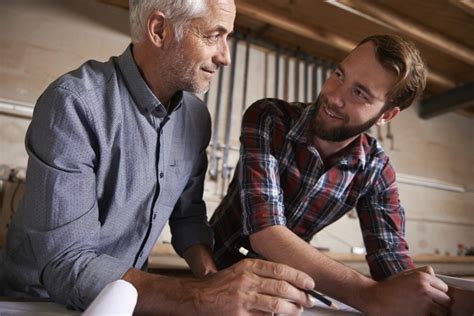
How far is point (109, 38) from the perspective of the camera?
2465 mm

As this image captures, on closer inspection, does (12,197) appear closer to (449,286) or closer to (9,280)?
(9,280)

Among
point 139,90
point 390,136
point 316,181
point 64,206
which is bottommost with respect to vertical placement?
point 64,206

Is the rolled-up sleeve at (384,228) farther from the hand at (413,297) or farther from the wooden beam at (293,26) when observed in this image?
the wooden beam at (293,26)

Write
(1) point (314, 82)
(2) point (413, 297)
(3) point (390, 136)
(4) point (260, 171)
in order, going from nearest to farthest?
(2) point (413, 297), (4) point (260, 171), (1) point (314, 82), (3) point (390, 136)

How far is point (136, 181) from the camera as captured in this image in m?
→ 0.99

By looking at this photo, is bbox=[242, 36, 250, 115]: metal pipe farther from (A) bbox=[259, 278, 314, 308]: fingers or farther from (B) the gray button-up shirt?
(A) bbox=[259, 278, 314, 308]: fingers

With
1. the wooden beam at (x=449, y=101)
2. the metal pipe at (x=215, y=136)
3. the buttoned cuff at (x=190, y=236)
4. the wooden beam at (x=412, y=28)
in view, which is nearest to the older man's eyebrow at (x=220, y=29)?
the buttoned cuff at (x=190, y=236)

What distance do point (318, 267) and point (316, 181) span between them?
0.35 m

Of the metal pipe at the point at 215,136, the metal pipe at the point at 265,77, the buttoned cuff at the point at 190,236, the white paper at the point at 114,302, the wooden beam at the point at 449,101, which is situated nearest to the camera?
the white paper at the point at 114,302

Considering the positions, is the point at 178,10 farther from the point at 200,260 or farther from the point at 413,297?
the point at 413,297

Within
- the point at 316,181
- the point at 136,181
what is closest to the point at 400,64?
the point at 316,181

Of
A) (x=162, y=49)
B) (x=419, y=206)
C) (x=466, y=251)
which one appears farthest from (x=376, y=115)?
(x=466, y=251)

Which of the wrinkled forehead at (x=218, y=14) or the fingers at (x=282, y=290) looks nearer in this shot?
the fingers at (x=282, y=290)

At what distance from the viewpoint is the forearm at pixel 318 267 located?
0.94m
